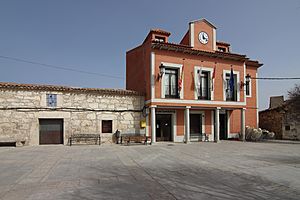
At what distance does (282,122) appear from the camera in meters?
22.1

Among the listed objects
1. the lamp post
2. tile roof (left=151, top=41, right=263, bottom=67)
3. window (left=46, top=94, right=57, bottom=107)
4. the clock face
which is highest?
the clock face

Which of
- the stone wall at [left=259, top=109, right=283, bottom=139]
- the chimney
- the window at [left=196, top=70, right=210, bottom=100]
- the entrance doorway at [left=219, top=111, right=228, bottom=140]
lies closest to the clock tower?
the window at [left=196, top=70, right=210, bottom=100]

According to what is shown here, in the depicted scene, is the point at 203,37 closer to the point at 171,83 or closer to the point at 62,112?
the point at 171,83

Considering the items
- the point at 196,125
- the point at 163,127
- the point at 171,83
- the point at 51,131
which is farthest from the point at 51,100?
the point at 196,125

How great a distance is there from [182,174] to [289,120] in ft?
62.4

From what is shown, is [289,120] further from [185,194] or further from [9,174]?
[9,174]

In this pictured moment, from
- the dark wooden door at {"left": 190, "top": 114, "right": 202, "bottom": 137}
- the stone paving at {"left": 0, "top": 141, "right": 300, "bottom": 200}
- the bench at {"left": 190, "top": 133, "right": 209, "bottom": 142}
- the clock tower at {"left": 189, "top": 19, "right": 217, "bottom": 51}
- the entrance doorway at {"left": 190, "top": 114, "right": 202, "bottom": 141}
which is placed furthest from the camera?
the dark wooden door at {"left": 190, "top": 114, "right": 202, "bottom": 137}

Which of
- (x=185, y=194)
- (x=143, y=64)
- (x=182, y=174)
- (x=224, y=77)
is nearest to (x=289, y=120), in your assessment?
(x=224, y=77)

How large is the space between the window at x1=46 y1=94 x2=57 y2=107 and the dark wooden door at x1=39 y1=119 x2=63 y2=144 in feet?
3.37

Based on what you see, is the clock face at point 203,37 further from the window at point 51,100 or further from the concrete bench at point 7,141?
the concrete bench at point 7,141

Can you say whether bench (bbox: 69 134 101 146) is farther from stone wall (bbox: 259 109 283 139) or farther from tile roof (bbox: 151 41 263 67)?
stone wall (bbox: 259 109 283 139)

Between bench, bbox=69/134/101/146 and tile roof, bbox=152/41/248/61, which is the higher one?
tile roof, bbox=152/41/248/61

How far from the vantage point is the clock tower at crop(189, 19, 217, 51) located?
18.0m

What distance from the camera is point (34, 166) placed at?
775 cm
